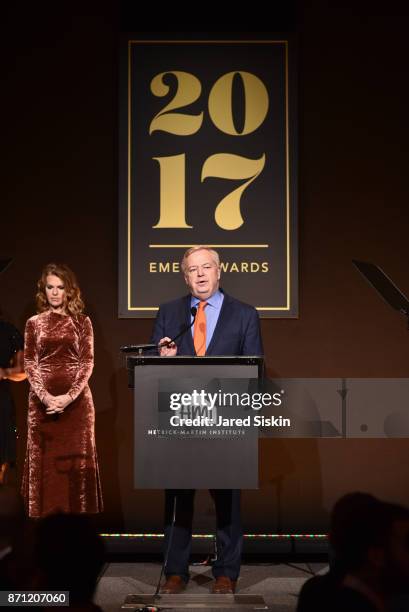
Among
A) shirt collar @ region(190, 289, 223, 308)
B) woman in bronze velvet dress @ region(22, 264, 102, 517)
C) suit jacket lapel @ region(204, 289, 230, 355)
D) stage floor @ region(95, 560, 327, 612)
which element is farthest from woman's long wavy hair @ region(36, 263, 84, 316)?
stage floor @ region(95, 560, 327, 612)

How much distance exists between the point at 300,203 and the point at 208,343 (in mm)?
1753

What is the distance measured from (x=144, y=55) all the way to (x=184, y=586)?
3484 mm

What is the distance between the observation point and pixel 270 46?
5.74 metres

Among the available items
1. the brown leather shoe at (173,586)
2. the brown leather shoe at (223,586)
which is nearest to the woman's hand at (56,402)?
the brown leather shoe at (173,586)

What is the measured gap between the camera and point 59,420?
196 inches

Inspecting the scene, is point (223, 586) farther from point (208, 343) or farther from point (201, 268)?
point (201, 268)

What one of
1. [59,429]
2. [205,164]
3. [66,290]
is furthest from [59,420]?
[205,164]

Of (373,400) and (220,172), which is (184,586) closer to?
(373,400)

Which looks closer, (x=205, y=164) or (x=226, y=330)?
(x=226, y=330)

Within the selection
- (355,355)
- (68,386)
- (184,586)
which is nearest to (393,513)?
(184,586)

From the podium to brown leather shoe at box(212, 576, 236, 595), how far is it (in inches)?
32.0

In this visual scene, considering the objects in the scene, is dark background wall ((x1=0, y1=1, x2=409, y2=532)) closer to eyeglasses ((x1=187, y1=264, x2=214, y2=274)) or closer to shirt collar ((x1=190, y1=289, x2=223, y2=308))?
shirt collar ((x1=190, y1=289, x2=223, y2=308))

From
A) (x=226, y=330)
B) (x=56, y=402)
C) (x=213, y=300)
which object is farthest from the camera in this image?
(x=56, y=402)

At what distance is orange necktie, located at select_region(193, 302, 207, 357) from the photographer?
14.4 feet
